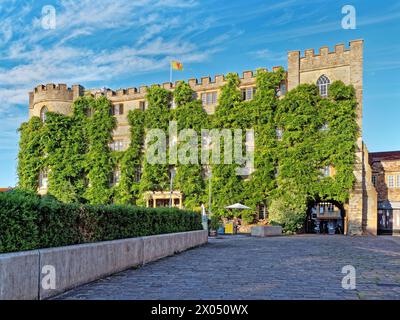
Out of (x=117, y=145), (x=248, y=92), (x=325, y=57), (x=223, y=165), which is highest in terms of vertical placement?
(x=325, y=57)

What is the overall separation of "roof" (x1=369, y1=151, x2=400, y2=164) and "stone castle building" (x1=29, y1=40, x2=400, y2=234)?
0.90ft

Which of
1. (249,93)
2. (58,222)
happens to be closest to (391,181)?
(249,93)

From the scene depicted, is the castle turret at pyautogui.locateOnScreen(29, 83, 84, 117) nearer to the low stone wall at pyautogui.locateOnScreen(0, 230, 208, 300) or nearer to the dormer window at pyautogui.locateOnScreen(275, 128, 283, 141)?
the dormer window at pyautogui.locateOnScreen(275, 128, 283, 141)

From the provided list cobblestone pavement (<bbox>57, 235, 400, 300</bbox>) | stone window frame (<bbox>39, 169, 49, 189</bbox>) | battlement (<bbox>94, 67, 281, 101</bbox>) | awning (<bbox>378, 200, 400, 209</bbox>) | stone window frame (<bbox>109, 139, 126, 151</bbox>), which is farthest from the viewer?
stone window frame (<bbox>39, 169, 49, 189</bbox>)

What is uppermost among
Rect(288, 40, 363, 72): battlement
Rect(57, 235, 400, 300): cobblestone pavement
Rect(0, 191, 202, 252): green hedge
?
Rect(288, 40, 363, 72): battlement

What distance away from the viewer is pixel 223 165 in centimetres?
3856

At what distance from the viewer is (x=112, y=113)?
151 feet

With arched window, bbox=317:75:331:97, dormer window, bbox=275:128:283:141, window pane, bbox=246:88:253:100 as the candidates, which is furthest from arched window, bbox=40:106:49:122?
arched window, bbox=317:75:331:97

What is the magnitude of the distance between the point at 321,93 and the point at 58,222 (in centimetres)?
3164

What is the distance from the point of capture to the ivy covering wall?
1362 inches

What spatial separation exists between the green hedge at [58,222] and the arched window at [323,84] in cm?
2633

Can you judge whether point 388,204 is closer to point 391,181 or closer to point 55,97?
point 391,181

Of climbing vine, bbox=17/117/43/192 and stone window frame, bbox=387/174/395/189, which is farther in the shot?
climbing vine, bbox=17/117/43/192
